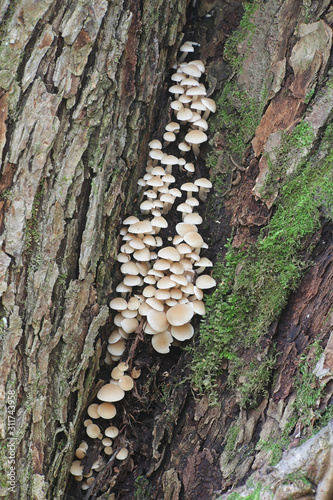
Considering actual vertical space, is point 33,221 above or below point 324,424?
above

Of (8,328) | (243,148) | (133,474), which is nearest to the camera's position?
(8,328)

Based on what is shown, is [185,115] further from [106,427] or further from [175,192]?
[106,427]

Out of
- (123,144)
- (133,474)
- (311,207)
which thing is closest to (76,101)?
(123,144)

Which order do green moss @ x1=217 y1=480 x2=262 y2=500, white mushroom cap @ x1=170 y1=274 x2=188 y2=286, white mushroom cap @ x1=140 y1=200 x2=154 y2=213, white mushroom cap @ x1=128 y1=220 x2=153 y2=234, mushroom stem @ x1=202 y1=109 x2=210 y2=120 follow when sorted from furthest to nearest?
mushroom stem @ x1=202 y1=109 x2=210 y2=120
white mushroom cap @ x1=140 y1=200 x2=154 y2=213
white mushroom cap @ x1=128 y1=220 x2=153 y2=234
white mushroom cap @ x1=170 y1=274 x2=188 y2=286
green moss @ x1=217 y1=480 x2=262 y2=500

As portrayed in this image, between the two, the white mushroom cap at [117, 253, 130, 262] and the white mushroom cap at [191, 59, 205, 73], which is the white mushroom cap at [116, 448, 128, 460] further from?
the white mushroom cap at [191, 59, 205, 73]

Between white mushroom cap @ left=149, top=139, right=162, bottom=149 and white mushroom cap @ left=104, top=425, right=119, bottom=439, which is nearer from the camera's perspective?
white mushroom cap @ left=104, top=425, right=119, bottom=439

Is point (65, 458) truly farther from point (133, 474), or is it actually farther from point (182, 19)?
point (182, 19)

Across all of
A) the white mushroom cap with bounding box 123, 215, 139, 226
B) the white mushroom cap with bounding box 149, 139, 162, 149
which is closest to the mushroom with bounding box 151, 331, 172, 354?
the white mushroom cap with bounding box 123, 215, 139, 226

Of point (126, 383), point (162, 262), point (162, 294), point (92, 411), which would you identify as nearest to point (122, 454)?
point (92, 411)
